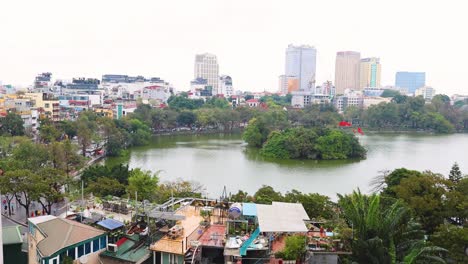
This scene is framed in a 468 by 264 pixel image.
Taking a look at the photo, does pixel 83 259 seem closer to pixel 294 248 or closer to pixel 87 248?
pixel 87 248

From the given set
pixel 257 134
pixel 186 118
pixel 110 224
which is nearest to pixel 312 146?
pixel 257 134

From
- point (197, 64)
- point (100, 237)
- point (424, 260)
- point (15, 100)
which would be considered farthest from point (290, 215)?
point (197, 64)

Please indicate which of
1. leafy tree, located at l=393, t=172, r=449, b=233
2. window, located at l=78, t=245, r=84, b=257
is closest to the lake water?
leafy tree, located at l=393, t=172, r=449, b=233

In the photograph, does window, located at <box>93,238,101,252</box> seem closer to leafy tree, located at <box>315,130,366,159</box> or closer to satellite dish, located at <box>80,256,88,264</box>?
satellite dish, located at <box>80,256,88,264</box>

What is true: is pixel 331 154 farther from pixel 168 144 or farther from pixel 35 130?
pixel 35 130

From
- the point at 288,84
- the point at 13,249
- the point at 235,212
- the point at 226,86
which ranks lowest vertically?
the point at 13,249

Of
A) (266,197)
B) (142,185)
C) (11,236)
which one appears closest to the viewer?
(11,236)
